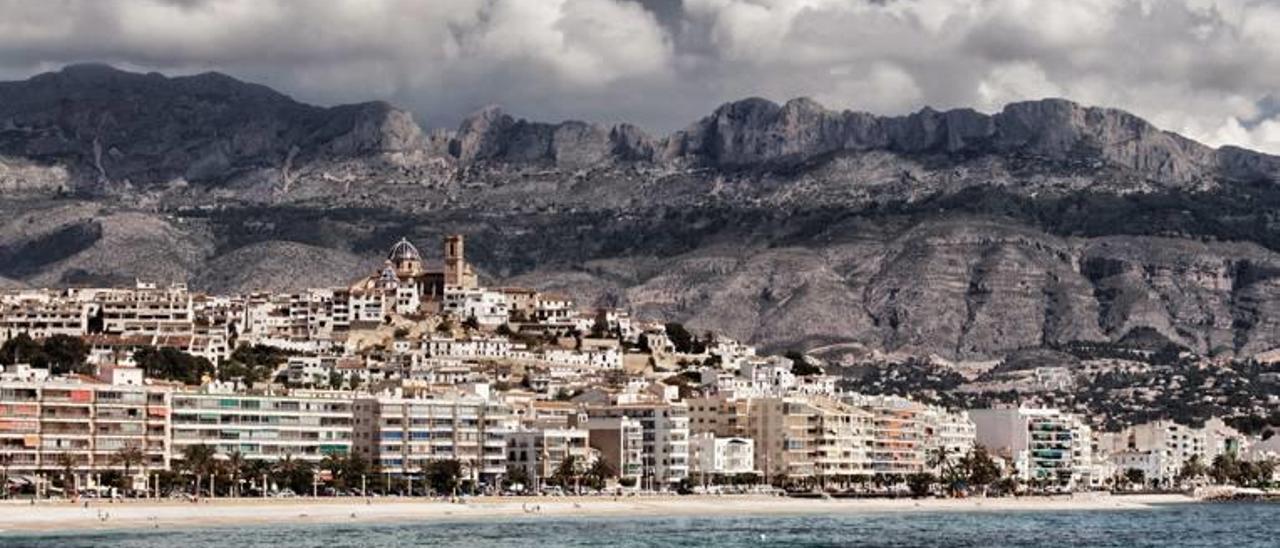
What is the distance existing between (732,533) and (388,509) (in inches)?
873

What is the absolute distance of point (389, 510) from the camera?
149 m

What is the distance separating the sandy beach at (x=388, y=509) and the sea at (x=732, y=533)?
2900 mm

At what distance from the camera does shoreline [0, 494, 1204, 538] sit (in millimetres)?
130000

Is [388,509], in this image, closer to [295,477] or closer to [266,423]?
[295,477]

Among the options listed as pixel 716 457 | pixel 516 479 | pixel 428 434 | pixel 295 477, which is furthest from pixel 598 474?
pixel 295 477

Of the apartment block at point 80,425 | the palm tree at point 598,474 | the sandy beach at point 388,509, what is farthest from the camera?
the palm tree at point 598,474

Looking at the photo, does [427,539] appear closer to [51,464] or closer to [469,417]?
[51,464]

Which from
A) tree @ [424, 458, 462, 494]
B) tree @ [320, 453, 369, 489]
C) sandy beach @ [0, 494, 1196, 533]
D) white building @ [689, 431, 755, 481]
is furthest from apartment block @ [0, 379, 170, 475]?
white building @ [689, 431, 755, 481]

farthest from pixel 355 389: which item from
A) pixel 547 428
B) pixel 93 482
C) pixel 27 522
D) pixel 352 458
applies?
pixel 27 522

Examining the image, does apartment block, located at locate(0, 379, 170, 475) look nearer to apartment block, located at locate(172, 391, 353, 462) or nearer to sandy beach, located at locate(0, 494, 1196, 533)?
apartment block, located at locate(172, 391, 353, 462)

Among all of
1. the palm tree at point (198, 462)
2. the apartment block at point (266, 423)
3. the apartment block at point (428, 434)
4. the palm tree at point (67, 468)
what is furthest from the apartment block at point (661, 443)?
the palm tree at point (67, 468)

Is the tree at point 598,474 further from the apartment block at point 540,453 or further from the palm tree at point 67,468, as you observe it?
the palm tree at point 67,468

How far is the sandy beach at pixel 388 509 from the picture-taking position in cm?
13038

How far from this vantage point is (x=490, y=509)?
507 feet
